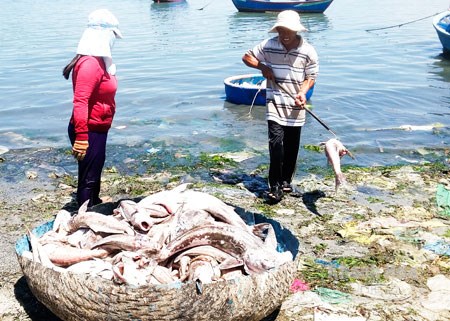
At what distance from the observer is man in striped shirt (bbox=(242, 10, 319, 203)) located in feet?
21.1

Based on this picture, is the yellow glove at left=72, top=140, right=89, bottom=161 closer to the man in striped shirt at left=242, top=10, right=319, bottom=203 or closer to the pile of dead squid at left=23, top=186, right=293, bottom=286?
the pile of dead squid at left=23, top=186, right=293, bottom=286

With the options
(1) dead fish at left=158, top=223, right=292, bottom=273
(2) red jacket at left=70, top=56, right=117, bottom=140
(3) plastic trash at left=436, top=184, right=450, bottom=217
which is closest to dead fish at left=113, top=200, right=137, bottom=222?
(1) dead fish at left=158, top=223, right=292, bottom=273

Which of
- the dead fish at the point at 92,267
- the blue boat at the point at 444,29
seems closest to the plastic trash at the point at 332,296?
the dead fish at the point at 92,267

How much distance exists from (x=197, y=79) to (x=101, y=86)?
12043 millimetres

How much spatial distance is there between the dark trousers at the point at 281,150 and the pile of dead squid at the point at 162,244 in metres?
1.86

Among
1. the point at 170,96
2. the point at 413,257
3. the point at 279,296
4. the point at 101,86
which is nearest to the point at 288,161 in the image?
the point at 413,257

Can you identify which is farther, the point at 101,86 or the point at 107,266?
the point at 101,86

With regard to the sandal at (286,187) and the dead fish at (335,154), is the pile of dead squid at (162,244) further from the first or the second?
the sandal at (286,187)

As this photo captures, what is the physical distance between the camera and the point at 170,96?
14.8 meters

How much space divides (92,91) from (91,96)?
0.63 feet

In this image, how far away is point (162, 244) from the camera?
4.34 meters

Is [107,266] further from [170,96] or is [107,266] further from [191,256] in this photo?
[170,96]

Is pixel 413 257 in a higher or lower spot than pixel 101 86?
lower

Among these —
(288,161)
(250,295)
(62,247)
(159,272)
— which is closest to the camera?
(250,295)
